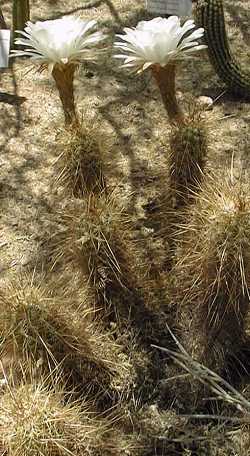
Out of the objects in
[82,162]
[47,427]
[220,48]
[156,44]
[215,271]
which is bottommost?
[47,427]

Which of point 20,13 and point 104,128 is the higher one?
point 20,13

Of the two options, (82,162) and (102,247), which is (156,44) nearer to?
(82,162)

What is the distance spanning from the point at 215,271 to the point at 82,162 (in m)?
0.32

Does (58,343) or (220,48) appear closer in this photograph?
(58,343)

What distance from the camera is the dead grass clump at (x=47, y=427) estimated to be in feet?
3.43

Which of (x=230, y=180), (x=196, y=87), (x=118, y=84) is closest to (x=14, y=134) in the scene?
(x=118, y=84)

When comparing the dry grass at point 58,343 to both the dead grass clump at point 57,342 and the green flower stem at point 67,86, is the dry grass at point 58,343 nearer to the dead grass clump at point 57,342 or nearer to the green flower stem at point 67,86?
the dead grass clump at point 57,342

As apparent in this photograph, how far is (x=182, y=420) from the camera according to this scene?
125cm

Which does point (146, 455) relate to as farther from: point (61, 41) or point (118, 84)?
point (118, 84)

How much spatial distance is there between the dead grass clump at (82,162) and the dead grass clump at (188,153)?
0.14 metres

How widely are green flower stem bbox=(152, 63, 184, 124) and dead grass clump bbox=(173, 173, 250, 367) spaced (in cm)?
14

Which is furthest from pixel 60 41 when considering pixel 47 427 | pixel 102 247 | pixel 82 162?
pixel 47 427

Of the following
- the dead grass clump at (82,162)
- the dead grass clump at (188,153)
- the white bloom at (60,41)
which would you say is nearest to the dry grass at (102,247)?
Result: the dead grass clump at (82,162)

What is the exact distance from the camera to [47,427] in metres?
1.07
